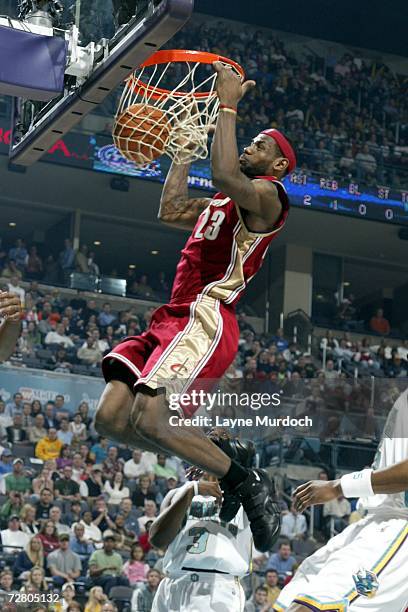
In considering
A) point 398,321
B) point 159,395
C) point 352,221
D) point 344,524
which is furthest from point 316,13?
point 159,395

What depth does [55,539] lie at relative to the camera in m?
11.8

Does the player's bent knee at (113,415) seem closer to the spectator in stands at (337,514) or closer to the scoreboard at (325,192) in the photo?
the spectator in stands at (337,514)

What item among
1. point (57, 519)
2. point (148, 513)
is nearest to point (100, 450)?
point (148, 513)

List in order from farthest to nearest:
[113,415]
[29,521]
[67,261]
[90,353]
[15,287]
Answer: [67,261], [15,287], [90,353], [29,521], [113,415]

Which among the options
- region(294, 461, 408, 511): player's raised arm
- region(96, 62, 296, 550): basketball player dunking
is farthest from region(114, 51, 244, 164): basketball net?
region(294, 461, 408, 511): player's raised arm

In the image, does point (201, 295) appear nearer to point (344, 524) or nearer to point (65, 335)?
point (344, 524)

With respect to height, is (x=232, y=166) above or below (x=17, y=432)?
above

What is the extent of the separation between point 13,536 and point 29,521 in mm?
289

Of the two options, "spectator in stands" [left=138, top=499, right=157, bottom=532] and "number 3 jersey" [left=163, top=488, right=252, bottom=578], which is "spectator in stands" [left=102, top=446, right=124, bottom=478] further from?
"number 3 jersey" [left=163, top=488, right=252, bottom=578]

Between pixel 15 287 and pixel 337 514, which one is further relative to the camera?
pixel 15 287

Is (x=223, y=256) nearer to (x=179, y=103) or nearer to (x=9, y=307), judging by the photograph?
(x=179, y=103)

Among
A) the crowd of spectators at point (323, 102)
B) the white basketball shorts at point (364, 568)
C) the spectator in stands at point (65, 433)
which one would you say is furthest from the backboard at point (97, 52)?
the crowd of spectators at point (323, 102)

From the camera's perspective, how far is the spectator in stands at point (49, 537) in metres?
11.6

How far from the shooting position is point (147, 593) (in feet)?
35.8
